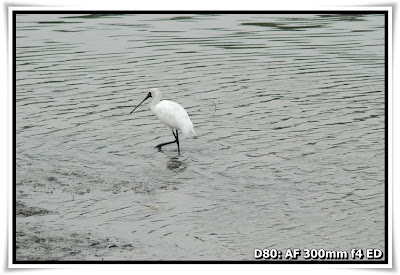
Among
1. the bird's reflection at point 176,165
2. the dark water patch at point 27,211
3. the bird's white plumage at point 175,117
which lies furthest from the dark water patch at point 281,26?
the dark water patch at point 27,211

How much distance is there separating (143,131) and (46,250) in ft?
18.1

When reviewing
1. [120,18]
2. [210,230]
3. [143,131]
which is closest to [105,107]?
[143,131]

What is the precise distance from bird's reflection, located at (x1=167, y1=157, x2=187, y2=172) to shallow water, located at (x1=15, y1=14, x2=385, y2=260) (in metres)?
0.03

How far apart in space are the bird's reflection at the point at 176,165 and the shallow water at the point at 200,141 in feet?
0.09

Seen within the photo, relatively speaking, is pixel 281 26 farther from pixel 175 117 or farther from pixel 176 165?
pixel 176 165

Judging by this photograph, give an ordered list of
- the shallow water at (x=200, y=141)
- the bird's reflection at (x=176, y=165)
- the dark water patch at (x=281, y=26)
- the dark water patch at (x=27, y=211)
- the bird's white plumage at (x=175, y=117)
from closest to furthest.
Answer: the shallow water at (x=200, y=141), the dark water patch at (x=27, y=211), the bird's reflection at (x=176, y=165), the bird's white plumage at (x=175, y=117), the dark water patch at (x=281, y=26)

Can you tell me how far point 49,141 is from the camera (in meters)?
13.1

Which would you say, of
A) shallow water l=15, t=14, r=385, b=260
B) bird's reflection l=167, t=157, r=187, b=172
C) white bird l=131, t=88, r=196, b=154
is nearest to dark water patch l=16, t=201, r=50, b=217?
shallow water l=15, t=14, r=385, b=260

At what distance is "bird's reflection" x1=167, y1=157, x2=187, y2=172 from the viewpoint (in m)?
12.0

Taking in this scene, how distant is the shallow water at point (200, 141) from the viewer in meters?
9.41

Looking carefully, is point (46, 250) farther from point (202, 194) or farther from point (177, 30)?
point (177, 30)

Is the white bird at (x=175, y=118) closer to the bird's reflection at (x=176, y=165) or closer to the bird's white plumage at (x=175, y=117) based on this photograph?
the bird's white plumage at (x=175, y=117)

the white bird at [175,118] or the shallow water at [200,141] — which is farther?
the white bird at [175,118]

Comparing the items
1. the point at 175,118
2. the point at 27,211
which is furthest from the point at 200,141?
the point at 27,211
